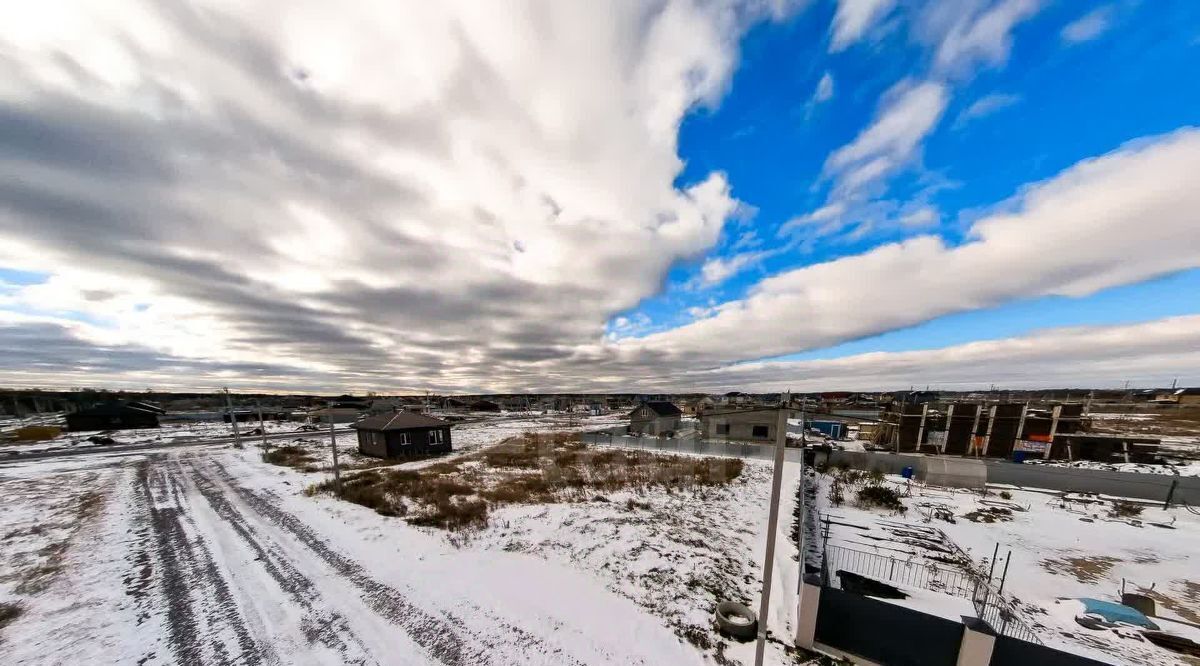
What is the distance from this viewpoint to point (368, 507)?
17688 millimetres

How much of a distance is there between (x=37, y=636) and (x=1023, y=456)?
6009 cm

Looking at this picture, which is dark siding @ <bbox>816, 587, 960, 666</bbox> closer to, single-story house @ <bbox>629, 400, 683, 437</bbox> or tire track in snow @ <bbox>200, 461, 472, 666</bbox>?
tire track in snow @ <bbox>200, 461, 472, 666</bbox>

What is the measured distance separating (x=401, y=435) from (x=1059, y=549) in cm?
4291

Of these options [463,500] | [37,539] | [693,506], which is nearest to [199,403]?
[37,539]

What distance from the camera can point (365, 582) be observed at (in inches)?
422

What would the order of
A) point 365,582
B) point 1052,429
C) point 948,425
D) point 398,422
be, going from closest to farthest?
point 365,582, point 1052,429, point 398,422, point 948,425

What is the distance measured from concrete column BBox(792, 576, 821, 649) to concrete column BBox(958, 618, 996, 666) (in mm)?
2417

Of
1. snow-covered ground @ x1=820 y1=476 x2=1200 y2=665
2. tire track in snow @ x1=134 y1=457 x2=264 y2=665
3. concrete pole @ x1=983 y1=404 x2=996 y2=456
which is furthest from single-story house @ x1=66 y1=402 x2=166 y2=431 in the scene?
concrete pole @ x1=983 y1=404 x2=996 y2=456

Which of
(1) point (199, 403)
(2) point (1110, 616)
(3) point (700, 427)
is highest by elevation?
(2) point (1110, 616)

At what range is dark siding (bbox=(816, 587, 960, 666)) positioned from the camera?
7.29 m

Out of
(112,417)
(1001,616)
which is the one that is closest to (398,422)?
(1001,616)

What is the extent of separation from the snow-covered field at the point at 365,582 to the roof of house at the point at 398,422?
47.1ft

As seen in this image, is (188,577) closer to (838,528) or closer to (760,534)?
(760,534)

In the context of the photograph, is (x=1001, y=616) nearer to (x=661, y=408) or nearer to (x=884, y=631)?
(x=884, y=631)
